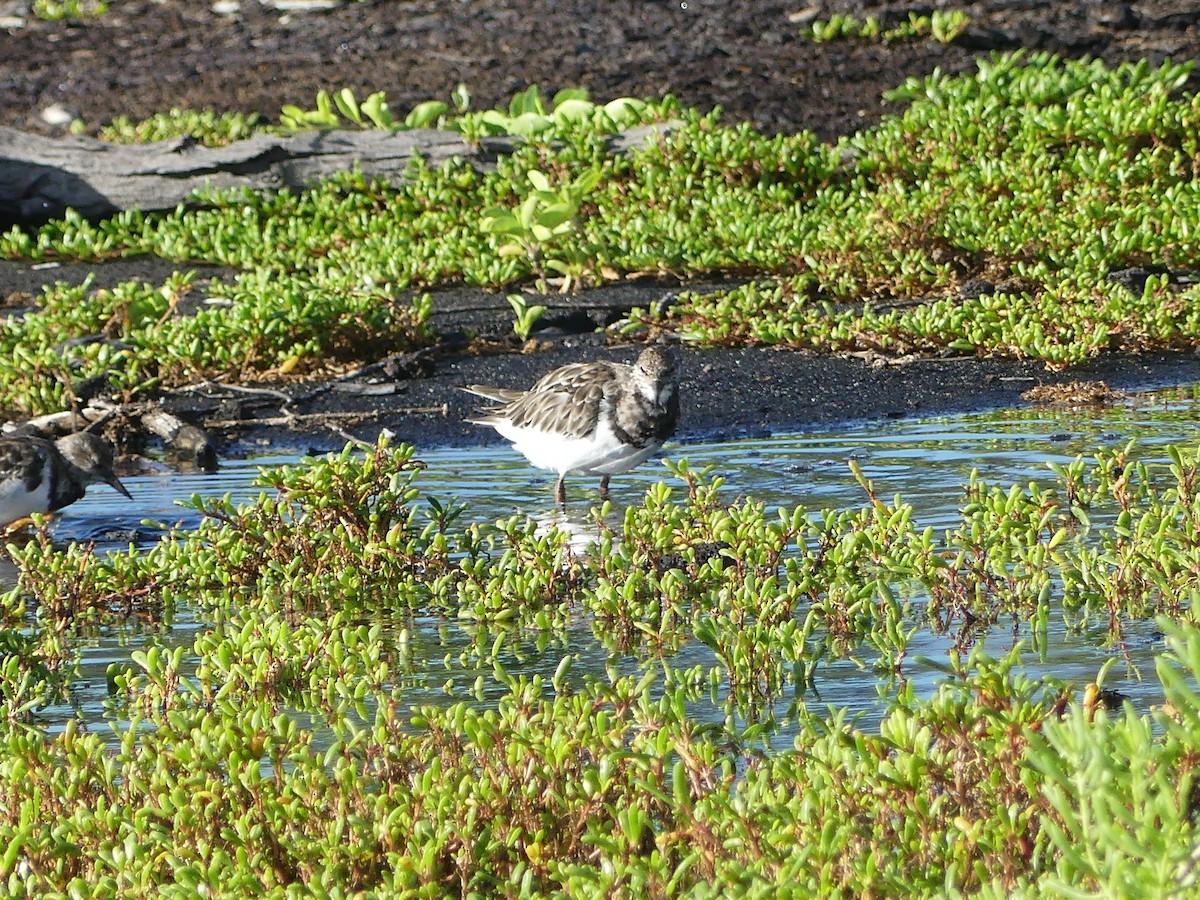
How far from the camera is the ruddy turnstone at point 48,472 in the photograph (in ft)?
29.4

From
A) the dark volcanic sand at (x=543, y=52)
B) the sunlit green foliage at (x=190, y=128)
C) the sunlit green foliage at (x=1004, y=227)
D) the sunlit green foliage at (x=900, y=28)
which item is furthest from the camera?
the sunlit green foliage at (x=900, y=28)

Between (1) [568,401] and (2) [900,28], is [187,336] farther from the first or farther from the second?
(2) [900,28]

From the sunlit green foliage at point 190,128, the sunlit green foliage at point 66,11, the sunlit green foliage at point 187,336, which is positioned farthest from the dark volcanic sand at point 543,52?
the sunlit green foliage at point 187,336

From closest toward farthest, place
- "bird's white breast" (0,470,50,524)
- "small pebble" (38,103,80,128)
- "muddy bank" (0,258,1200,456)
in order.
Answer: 1. "bird's white breast" (0,470,50,524)
2. "muddy bank" (0,258,1200,456)
3. "small pebble" (38,103,80,128)

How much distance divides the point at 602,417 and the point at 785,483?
→ 1.01 meters

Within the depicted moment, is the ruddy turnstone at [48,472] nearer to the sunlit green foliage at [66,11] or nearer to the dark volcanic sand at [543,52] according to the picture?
the dark volcanic sand at [543,52]

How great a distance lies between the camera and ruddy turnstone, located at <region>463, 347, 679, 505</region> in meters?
9.04

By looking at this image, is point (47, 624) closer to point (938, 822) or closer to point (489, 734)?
point (489, 734)

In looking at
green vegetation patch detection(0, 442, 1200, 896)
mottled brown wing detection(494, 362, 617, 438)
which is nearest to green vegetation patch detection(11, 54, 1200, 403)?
mottled brown wing detection(494, 362, 617, 438)

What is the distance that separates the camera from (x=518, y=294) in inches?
545

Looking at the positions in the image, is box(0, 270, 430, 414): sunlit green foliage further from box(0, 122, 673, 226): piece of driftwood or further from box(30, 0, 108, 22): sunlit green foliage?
box(30, 0, 108, 22): sunlit green foliage

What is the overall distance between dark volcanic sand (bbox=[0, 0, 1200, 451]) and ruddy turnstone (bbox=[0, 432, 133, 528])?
1.35m

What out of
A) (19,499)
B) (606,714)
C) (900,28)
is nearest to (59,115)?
(900,28)

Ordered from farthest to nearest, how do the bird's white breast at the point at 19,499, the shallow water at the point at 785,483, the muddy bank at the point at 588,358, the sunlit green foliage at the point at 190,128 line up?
1. the sunlit green foliage at the point at 190,128
2. the muddy bank at the point at 588,358
3. the bird's white breast at the point at 19,499
4. the shallow water at the point at 785,483
